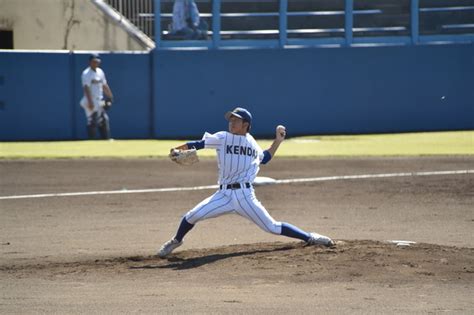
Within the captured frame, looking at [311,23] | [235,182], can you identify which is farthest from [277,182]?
[311,23]

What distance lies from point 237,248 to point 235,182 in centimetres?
84

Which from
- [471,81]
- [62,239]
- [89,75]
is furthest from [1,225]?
[471,81]

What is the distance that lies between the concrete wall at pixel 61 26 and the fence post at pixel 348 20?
5.36 m

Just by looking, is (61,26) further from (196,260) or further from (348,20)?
(196,260)

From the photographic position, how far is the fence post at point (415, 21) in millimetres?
26056

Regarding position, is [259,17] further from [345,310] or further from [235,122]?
[345,310]

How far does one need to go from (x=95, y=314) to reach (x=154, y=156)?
509 inches

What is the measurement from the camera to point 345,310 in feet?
28.5

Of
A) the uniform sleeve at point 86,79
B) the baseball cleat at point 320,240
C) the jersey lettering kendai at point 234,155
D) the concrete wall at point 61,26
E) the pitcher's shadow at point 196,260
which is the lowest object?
the pitcher's shadow at point 196,260

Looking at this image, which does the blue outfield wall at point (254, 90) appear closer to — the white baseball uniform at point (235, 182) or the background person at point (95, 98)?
the background person at point (95, 98)

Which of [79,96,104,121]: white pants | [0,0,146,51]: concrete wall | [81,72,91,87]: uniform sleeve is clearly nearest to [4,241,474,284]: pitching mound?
[81,72,91,87]: uniform sleeve

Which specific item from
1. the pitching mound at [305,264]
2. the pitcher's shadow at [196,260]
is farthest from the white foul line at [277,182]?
the pitcher's shadow at [196,260]

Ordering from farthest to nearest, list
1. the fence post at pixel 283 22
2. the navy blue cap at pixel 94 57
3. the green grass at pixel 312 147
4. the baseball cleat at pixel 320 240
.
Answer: the fence post at pixel 283 22, the navy blue cap at pixel 94 57, the green grass at pixel 312 147, the baseball cleat at pixel 320 240

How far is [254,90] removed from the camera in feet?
84.7
